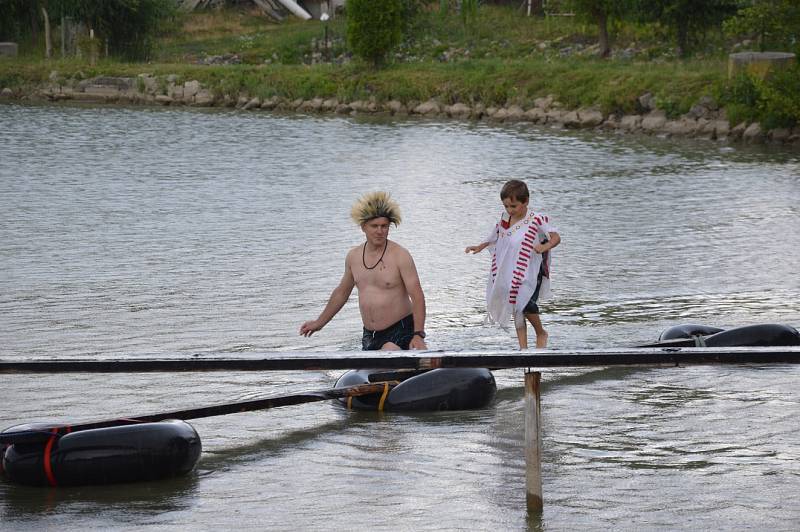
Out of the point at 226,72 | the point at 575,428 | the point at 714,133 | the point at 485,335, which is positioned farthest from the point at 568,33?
the point at 575,428

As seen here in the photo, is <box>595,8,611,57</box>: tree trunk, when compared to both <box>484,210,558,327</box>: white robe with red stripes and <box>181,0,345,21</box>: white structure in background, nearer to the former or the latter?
<box>181,0,345,21</box>: white structure in background

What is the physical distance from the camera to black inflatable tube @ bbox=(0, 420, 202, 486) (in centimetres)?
740

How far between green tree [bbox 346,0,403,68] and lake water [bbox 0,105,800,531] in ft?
55.5

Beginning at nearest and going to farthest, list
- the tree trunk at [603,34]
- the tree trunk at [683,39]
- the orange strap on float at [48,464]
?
the orange strap on float at [48,464] → the tree trunk at [683,39] → the tree trunk at [603,34]

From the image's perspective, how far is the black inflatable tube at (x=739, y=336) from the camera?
10.3 m

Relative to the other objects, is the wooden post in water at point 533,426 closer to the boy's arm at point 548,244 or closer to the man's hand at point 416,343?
the man's hand at point 416,343

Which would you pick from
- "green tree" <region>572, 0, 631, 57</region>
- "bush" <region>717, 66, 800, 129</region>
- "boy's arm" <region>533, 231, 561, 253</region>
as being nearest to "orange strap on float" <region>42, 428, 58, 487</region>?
"boy's arm" <region>533, 231, 561, 253</region>

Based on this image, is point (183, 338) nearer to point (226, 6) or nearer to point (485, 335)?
point (485, 335)

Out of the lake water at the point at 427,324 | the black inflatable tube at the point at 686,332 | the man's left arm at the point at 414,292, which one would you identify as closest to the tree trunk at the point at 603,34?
the lake water at the point at 427,324

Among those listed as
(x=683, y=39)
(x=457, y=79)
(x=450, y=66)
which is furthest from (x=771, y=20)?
(x=450, y=66)

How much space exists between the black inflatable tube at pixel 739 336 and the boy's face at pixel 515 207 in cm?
154

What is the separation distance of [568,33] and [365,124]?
13.1m

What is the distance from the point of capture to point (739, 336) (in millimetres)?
10375

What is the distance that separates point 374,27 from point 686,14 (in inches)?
429
